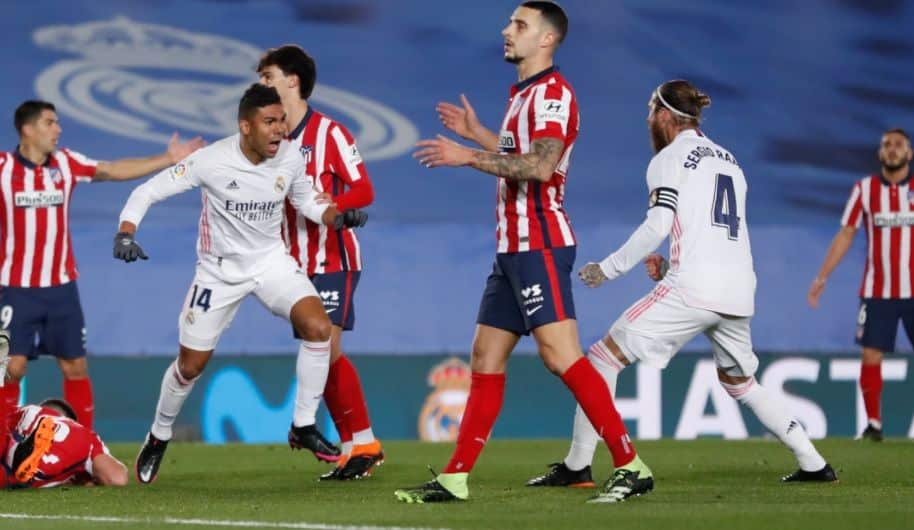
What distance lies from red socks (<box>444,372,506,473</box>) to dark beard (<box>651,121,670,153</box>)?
56.6 inches

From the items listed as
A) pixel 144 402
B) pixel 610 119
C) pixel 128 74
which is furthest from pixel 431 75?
pixel 144 402

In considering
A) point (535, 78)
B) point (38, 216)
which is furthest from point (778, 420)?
point (38, 216)

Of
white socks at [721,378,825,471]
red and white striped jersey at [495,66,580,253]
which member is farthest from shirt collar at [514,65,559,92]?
white socks at [721,378,825,471]

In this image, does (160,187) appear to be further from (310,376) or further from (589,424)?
(589,424)

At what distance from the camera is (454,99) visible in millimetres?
15875

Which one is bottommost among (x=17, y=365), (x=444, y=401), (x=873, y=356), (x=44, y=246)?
(x=444, y=401)

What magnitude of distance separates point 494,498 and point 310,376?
1.43 meters

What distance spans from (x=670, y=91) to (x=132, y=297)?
23.8 feet

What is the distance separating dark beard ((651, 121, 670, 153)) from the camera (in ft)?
24.0

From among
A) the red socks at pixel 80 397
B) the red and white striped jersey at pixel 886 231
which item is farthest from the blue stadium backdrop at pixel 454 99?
the red socks at pixel 80 397

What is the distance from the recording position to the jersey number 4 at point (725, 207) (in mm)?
7094

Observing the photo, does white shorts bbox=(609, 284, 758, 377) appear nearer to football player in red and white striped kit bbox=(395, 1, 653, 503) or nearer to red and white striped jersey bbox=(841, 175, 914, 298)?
football player in red and white striped kit bbox=(395, 1, 653, 503)

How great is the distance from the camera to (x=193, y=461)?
9594 millimetres

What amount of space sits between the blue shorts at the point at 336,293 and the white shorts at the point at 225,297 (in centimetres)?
48
